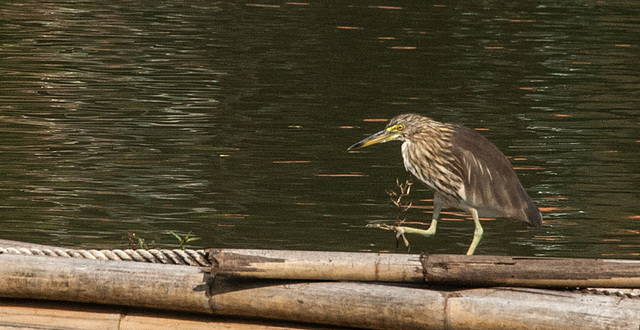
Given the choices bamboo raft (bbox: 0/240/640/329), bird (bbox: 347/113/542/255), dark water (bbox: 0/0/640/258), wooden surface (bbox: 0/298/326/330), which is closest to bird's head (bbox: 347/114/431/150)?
bird (bbox: 347/113/542/255)

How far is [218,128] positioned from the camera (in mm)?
11484

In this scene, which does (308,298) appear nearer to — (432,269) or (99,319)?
(432,269)

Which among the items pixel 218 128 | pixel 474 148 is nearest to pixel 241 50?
pixel 218 128

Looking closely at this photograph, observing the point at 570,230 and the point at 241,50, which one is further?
the point at 241,50

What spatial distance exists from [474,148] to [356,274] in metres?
1.24

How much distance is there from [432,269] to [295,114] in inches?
300

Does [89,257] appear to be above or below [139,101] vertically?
above

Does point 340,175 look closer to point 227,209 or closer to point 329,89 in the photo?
point 227,209

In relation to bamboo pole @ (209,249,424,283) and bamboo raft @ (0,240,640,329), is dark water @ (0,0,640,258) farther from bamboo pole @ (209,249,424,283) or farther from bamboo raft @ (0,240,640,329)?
bamboo pole @ (209,249,424,283)

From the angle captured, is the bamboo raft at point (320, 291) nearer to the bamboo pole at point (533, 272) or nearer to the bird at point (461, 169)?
the bamboo pole at point (533, 272)

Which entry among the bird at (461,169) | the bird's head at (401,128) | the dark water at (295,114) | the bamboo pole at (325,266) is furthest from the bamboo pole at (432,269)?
the dark water at (295,114)

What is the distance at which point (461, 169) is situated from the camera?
18.1 ft

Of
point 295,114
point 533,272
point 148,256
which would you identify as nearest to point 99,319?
point 148,256

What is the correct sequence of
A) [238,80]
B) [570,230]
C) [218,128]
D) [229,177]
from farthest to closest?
[238,80] < [218,128] < [229,177] < [570,230]
